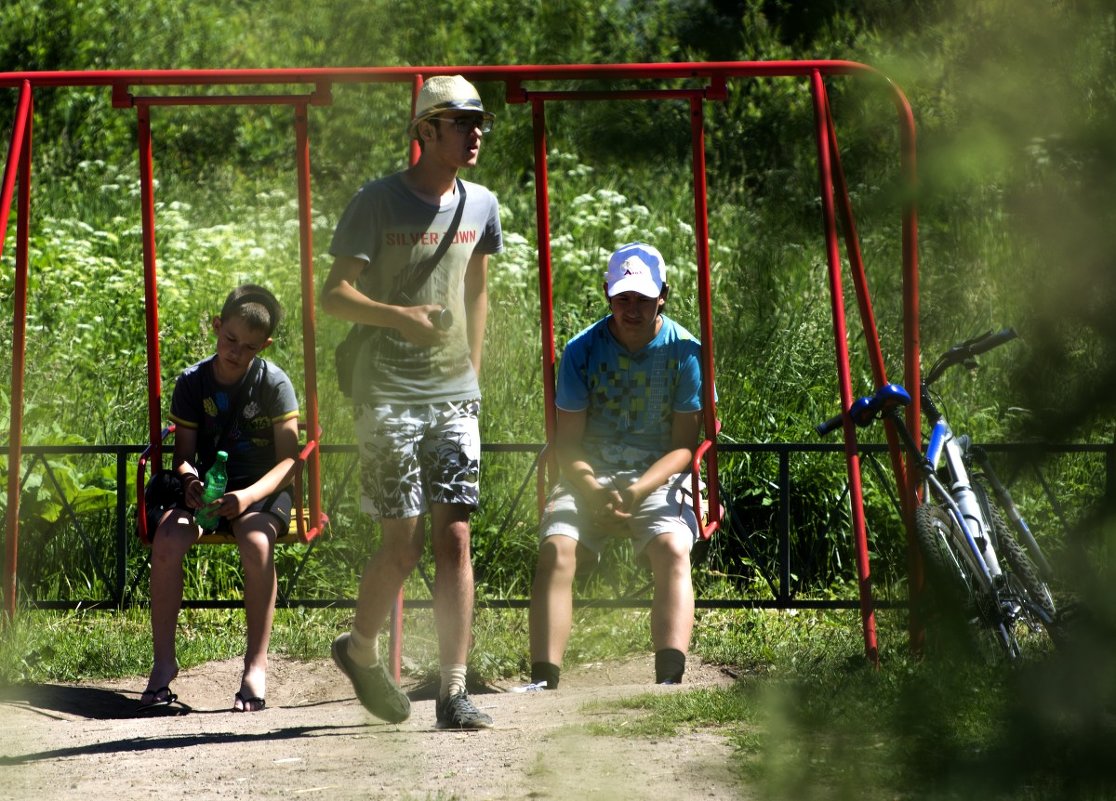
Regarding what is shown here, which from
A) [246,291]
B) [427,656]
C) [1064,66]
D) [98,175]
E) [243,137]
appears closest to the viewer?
[1064,66]

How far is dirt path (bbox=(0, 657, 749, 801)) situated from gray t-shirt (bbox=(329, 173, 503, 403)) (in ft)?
2.75

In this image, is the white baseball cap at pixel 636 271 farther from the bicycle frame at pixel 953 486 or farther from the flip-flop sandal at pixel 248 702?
the flip-flop sandal at pixel 248 702

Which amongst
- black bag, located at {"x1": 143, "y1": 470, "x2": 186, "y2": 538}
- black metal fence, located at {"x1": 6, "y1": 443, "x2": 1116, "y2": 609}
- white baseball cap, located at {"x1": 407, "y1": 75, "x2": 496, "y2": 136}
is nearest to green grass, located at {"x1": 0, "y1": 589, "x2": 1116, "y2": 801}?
white baseball cap, located at {"x1": 407, "y1": 75, "x2": 496, "y2": 136}

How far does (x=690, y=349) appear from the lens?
4.45m

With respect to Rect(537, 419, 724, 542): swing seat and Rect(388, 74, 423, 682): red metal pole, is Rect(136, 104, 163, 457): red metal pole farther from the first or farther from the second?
Rect(537, 419, 724, 542): swing seat

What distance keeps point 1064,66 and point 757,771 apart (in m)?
0.43

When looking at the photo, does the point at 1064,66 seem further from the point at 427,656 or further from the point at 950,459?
the point at 427,656

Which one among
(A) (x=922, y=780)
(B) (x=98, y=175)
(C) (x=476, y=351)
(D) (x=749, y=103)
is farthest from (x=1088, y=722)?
(B) (x=98, y=175)

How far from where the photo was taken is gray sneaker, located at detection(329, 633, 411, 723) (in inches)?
142

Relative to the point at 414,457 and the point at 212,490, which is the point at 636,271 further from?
the point at 212,490

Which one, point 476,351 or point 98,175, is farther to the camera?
point 98,175

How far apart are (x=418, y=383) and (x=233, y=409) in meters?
0.82

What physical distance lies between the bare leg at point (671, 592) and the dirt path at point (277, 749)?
23 cm

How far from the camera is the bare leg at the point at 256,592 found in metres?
4.29
